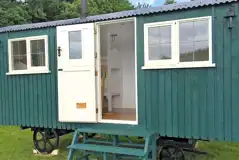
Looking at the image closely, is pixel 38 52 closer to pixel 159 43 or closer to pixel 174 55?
pixel 159 43

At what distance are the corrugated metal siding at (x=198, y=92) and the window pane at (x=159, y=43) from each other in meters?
0.16

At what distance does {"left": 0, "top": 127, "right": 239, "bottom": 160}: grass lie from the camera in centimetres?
619

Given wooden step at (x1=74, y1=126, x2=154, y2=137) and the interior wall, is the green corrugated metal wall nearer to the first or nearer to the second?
wooden step at (x1=74, y1=126, x2=154, y2=137)

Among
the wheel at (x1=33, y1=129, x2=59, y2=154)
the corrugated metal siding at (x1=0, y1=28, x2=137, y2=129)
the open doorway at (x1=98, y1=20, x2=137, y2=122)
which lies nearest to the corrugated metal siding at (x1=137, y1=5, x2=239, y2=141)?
the corrugated metal siding at (x1=0, y1=28, x2=137, y2=129)

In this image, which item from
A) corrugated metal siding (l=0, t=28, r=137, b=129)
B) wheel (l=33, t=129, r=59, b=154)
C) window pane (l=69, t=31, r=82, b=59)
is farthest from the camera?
wheel (l=33, t=129, r=59, b=154)

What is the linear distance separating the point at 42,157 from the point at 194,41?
4.08 m

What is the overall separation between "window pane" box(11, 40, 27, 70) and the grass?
6.49 feet

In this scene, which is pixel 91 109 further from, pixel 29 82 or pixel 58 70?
pixel 29 82

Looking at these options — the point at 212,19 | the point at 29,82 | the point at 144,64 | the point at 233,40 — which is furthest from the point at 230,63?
the point at 29,82

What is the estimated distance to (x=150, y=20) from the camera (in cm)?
475

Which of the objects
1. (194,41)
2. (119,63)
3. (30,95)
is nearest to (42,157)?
(30,95)

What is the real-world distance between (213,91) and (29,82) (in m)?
3.75

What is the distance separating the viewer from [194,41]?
437 centimetres

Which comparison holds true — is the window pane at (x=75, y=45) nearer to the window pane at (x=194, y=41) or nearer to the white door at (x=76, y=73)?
the white door at (x=76, y=73)
